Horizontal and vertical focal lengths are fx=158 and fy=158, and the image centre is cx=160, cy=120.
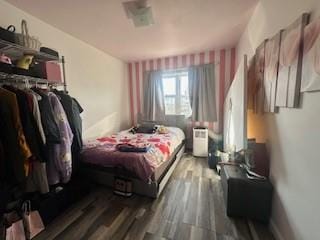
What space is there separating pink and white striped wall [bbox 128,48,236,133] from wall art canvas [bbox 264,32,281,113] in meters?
1.98

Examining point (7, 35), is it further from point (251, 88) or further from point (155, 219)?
point (251, 88)

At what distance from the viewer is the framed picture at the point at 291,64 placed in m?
1.07

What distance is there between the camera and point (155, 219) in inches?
66.9

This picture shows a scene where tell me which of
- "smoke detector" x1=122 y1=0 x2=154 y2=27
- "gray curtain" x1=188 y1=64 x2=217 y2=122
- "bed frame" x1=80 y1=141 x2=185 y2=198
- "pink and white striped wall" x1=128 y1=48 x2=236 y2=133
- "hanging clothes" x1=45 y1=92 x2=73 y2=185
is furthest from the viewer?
"gray curtain" x1=188 y1=64 x2=217 y2=122

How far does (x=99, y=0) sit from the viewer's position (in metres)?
1.71

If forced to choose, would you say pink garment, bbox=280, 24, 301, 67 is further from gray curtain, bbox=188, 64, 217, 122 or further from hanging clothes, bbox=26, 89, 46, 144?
gray curtain, bbox=188, 64, 217, 122

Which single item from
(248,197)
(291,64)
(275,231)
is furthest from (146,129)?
(291,64)

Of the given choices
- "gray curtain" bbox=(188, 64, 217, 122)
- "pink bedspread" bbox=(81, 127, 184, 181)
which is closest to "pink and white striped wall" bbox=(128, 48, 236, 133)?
"gray curtain" bbox=(188, 64, 217, 122)

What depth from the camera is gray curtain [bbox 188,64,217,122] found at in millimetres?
3586

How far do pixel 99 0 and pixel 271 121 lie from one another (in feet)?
7.19

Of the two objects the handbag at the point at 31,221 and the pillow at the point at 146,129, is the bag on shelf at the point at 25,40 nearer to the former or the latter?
the handbag at the point at 31,221

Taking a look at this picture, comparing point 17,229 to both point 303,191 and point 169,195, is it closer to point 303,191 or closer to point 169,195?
point 169,195

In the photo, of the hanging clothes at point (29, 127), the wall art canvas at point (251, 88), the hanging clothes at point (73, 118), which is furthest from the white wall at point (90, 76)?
the wall art canvas at point (251, 88)

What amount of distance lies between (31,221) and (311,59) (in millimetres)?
2565
